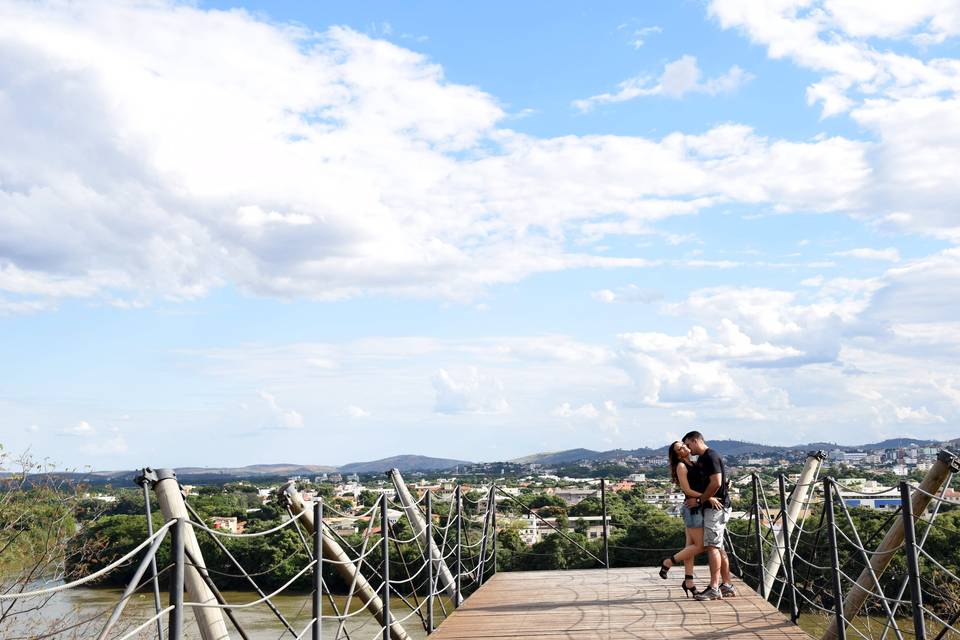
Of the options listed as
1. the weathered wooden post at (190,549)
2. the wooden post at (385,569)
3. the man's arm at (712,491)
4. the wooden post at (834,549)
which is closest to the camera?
the weathered wooden post at (190,549)

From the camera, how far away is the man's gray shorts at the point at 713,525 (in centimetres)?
757

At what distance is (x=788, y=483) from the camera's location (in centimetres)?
772

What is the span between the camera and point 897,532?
7004mm

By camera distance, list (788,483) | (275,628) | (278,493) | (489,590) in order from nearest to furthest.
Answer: (278,493) < (788,483) < (489,590) < (275,628)

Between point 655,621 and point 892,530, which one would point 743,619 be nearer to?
point 655,621

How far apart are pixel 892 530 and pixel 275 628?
3354 cm

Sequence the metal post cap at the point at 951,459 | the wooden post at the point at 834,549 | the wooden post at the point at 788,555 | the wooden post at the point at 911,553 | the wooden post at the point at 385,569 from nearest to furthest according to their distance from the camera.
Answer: the wooden post at the point at 911,553 < the wooden post at the point at 834,549 < the wooden post at the point at 385,569 < the metal post cap at the point at 951,459 < the wooden post at the point at 788,555

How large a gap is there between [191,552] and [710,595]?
4714mm

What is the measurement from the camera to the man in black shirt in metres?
7.52

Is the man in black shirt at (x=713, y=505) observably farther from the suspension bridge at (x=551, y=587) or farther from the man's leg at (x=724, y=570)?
the suspension bridge at (x=551, y=587)

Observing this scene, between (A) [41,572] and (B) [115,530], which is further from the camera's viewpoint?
(B) [115,530]

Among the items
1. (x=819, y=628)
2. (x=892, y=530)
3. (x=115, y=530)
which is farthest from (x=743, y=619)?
(x=115, y=530)

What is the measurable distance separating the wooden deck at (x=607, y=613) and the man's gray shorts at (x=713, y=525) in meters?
0.51

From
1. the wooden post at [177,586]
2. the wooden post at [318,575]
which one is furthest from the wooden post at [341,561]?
the wooden post at [177,586]
